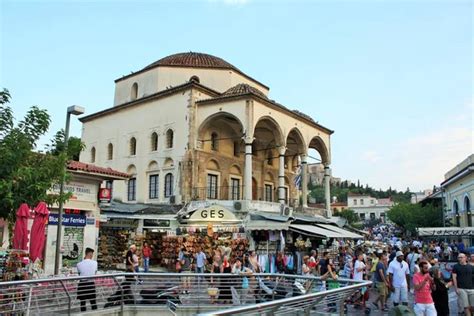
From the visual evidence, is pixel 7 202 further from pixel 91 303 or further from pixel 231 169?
pixel 231 169

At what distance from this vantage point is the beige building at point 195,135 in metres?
28.0

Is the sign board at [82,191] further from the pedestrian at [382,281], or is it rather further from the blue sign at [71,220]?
the pedestrian at [382,281]

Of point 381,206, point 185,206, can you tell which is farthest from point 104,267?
point 381,206

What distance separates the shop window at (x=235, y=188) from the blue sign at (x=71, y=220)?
1587 centimetres

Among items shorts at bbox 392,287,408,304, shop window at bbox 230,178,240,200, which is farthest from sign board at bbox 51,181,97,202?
shop window at bbox 230,178,240,200

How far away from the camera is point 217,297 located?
9.59m

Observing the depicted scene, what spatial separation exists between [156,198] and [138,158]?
338cm

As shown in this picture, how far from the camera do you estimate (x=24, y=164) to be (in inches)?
→ 427

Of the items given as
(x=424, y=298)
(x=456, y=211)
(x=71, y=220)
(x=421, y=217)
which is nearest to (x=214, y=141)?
(x=71, y=220)

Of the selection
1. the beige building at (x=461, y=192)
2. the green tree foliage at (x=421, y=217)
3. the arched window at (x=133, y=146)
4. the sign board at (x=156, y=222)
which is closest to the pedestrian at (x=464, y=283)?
the sign board at (x=156, y=222)

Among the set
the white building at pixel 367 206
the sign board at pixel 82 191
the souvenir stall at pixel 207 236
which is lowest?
the souvenir stall at pixel 207 236

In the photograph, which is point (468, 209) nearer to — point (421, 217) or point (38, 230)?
point (421, 217)

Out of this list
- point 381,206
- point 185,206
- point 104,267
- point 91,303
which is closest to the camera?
point 91,303

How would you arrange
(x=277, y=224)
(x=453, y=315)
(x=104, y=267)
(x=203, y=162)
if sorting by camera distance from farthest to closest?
1. (x=203, y=162)
2. (x=277, y=224)
3. (x=104, y=267)
4. (x=453, y=315)
